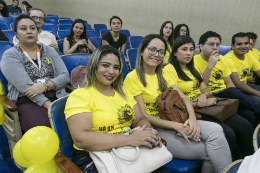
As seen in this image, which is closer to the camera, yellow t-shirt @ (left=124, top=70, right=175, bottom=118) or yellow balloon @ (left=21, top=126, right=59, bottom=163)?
yellow balloon @ (left=21, top=126, right=59, bottom=163)

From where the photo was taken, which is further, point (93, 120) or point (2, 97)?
point (2, 97)

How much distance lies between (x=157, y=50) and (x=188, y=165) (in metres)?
0.89

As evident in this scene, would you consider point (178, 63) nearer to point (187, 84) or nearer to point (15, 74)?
point (187, 84)

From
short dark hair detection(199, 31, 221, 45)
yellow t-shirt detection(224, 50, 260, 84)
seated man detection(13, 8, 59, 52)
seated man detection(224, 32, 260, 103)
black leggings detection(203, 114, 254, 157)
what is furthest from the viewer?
seated man detection(13, 8, 59, 52)

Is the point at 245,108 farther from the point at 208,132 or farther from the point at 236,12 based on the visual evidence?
the point at 236,12

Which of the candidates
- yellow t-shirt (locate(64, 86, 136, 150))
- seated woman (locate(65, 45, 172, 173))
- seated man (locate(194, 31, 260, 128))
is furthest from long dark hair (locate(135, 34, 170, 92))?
seated man (locate(194, 31, 260, 128))

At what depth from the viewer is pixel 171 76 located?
5.54 ft

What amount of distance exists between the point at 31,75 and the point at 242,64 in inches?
99.5

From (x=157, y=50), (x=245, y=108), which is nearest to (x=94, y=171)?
(x=157, y=50)

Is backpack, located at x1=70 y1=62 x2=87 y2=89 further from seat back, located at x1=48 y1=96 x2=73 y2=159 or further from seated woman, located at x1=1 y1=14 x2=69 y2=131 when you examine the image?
seat back, located at x1=48 y1=96 x2=73 y2=159

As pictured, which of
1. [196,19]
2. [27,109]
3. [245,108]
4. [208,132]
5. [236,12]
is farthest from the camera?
[196,19]

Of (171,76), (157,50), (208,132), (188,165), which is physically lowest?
(188,165)

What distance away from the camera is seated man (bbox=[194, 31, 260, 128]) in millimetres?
1883

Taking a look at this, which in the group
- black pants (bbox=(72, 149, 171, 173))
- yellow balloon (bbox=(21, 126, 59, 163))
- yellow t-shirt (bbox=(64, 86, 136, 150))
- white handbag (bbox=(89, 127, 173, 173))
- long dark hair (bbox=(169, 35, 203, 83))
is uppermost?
long dark hair (bbox=(169, 35, 203, 83))
